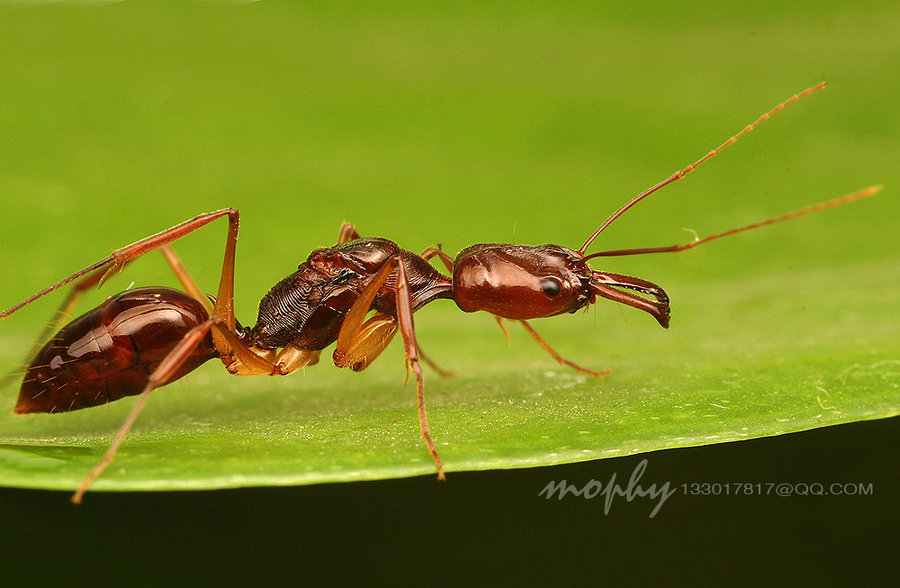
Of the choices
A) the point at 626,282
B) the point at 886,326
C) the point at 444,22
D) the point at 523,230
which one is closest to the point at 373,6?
the point at 444,22

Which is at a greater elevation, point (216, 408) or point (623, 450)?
point (216, 408)

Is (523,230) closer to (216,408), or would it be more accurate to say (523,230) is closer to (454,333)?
(454,333)

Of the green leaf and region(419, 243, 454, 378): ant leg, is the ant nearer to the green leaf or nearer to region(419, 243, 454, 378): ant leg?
region(419, 243, 454, 378): ant leg

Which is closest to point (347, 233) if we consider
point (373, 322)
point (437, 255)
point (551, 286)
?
point (437, 255)

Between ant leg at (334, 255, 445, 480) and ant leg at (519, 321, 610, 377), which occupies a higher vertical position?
ant leg at (334, 255, 445, 480)

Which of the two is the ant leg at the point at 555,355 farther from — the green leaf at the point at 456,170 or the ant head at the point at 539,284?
the ant head at the point at 539,284

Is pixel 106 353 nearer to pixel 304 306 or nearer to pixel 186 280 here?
pixel 186 280

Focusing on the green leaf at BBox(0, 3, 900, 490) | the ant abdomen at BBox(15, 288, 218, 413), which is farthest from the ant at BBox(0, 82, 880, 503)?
the green leaf at BBox(0, 3, 900, 490)

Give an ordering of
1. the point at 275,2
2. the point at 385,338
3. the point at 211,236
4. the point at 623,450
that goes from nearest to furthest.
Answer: the point at 623,450
the point at 385,338
the point at 211,236
the point at 275,2
